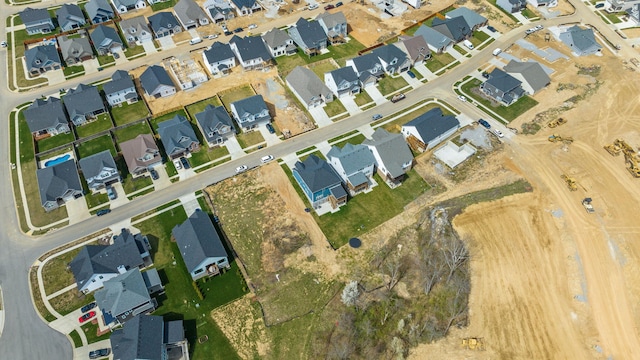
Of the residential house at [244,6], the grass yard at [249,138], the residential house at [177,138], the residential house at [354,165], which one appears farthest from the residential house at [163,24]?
the residential house at [354,165]

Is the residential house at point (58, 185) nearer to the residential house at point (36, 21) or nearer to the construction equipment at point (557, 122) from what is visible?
the residential house at point (36, 21)

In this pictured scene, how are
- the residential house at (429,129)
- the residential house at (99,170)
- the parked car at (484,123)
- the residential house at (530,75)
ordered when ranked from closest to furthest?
the residential house at (99,170)
the residential house at (429,129)
the parked car at (484,123)
the residential house at (530,75)

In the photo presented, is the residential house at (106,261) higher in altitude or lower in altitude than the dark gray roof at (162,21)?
lower

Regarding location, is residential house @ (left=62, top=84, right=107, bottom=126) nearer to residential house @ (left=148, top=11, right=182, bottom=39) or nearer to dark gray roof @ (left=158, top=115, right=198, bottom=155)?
dark gray roof @ (left=158, top=115, right=198, bottom=155)

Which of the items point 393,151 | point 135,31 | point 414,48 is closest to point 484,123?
point 393,151

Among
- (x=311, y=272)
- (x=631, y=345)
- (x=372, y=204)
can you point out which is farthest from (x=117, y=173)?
(x=631, y=345)

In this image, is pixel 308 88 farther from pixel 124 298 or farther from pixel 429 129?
pixel 124 298

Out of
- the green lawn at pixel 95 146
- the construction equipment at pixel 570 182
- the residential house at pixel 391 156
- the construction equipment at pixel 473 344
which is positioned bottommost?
the construction equipment at pixel 473 344

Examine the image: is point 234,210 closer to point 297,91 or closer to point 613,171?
point 297,91
